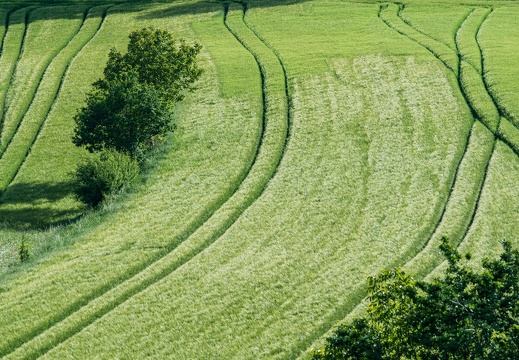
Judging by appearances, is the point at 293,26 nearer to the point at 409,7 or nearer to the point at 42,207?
the point at 409,7

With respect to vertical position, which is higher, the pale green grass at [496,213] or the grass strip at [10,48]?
the grass strip at [10,48]

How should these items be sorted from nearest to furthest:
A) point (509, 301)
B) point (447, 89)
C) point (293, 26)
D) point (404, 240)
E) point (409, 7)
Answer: point (509, 301) < point (404, 240) < point (447, 89) < point (293, 26) < point (409, 7)

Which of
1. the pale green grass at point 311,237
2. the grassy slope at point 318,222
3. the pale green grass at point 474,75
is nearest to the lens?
the pale green grass at point 311,237

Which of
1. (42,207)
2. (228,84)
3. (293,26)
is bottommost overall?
(42,207)

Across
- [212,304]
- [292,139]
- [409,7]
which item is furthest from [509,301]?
[409,7]

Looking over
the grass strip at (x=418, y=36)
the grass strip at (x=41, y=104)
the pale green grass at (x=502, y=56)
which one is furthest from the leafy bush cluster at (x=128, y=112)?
the pale green grass at (x=502, y=56)

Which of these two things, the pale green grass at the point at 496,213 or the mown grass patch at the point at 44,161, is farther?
the mown grass patch at the point at 44,161

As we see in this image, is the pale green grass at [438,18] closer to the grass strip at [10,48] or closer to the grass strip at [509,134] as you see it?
the grass strip at [509,134]

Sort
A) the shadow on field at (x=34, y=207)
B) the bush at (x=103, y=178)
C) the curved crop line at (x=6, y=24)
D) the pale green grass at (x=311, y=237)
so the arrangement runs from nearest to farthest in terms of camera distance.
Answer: the pale green grass at (x=311, y=237)
the shadow on field at (x=34, y=207)
the bush at (x=103, y=178)
the curved crop line at (x=6, y=24)
